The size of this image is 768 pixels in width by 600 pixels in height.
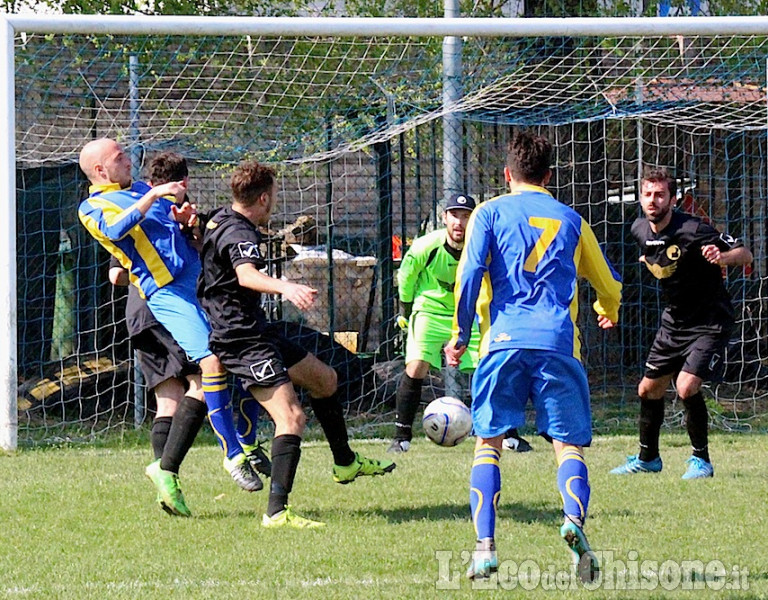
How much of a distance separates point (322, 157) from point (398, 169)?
1.31 meters

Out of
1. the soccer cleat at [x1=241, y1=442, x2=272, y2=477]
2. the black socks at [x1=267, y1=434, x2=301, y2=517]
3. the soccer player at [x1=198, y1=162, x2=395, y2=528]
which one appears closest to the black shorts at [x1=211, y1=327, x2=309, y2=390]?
the soccer player at [x1=198, y1=162, x2=395, y2=528]

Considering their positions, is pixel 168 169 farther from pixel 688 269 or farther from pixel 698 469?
pixel 698 469

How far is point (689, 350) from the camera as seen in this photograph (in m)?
7.51

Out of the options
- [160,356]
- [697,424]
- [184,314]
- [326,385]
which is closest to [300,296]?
[326,385]

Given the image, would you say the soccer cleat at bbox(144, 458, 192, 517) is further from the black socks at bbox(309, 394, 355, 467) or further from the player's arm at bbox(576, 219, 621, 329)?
the player's arm at bbox(576, 219, 621, 329)

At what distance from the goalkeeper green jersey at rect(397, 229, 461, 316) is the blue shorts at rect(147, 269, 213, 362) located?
2.61 m

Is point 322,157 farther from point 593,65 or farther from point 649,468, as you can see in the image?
point 649,468

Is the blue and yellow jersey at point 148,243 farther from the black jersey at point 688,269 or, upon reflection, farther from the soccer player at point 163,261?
the black jersey at point 688,269

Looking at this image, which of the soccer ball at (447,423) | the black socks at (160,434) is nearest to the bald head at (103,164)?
the black socks at (160,434)

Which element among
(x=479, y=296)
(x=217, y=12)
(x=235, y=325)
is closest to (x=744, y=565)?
(x=479, y=296)

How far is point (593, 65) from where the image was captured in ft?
36.8

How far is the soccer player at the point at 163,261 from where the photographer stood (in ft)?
20.0

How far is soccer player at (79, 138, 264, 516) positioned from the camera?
609cm

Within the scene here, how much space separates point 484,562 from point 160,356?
2771mm
